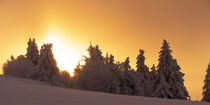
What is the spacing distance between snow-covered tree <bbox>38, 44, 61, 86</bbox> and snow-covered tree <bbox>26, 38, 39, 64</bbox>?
36.2ft

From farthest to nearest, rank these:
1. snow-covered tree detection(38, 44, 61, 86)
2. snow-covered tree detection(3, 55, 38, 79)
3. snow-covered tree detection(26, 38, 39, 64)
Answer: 1. snow-covered tree detection(26, 38, 39, 64)
2. snow-covered tree detection(3, 55, 38, 79)
3. snow-covered tree detection(38, 44, 61, 86)

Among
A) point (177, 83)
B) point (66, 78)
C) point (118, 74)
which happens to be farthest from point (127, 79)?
point (66, 78)

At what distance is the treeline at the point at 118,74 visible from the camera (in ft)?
137

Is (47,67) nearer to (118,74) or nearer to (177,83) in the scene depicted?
(118,74)

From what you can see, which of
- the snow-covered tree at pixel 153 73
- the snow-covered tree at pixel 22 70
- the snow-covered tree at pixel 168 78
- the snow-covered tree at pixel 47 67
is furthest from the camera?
the snow-covered tree at pixel 22 70

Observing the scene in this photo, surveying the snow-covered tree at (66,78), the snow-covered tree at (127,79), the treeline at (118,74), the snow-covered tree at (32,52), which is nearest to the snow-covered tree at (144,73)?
the treeline at (118,74)

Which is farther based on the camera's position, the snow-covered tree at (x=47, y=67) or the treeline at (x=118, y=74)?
the snow-covered tree at (x=47, y=67)

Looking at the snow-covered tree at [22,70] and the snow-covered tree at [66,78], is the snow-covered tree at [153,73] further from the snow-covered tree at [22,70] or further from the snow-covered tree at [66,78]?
the snow-covered tree at [22,70]

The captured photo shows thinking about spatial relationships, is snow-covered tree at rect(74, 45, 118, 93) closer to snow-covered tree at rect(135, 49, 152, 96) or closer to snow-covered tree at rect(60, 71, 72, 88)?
snow-covered tree at rect(135, 49, 152, 96)

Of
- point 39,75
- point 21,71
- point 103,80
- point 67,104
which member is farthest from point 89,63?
point 67,104

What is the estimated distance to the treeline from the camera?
137ft

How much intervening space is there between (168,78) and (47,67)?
28.9 m

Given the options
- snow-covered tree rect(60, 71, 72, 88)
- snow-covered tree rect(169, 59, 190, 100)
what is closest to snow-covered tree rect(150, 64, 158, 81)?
snow-covered tree rect(169, 59, 190, 100)

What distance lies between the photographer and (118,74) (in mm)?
46406
